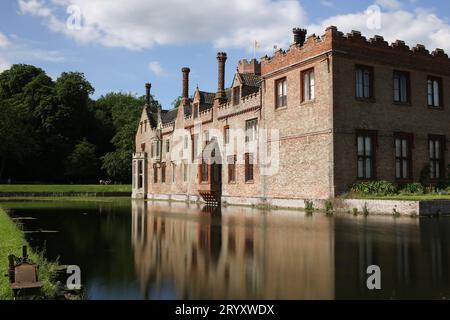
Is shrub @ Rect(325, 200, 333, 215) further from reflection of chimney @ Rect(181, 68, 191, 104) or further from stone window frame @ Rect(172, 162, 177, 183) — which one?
reflection of chimney @ Rect(181, 68, 191, 104)

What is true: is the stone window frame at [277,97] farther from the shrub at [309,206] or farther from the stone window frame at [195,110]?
the stone window frame at [195,110]

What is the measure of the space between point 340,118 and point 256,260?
16374 mm

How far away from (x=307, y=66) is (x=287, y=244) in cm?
1659

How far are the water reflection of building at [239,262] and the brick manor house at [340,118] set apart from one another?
35.8ft

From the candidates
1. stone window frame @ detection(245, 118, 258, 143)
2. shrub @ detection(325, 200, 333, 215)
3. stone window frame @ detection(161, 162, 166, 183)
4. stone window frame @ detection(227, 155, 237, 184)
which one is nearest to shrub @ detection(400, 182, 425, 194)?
shrub @ detection(325, 200, 333, 215)

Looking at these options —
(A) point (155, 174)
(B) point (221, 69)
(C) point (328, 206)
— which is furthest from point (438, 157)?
(A) point (155, 174)

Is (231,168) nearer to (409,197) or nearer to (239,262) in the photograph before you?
(409,197)

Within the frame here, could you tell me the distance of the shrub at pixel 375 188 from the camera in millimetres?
22219

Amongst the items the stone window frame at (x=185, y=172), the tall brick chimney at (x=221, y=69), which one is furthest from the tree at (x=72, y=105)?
the tall brick chimney at (x=221, y=69)

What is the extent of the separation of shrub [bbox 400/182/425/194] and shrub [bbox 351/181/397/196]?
45.8 inches

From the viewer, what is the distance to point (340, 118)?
23.7 metres

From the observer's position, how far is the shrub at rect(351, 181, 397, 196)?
22219 mm

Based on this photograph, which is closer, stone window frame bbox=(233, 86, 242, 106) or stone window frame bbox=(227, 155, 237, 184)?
stone window frame bbox=(227, 155, 237, 184)
